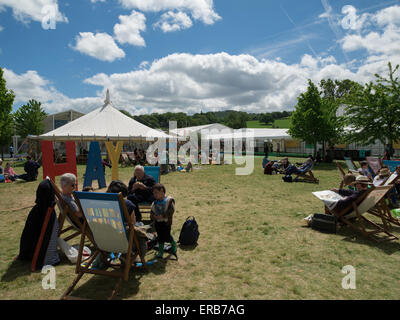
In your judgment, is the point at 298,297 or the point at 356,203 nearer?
the point at 298,297

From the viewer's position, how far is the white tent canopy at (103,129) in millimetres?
20734

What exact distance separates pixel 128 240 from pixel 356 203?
4.10 meters

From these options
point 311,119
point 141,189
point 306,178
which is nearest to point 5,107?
point 141,189

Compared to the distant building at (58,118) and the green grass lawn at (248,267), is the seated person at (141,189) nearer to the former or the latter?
the green grass lawn at (248,267)

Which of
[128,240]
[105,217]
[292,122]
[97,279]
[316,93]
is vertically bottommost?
[97,279]

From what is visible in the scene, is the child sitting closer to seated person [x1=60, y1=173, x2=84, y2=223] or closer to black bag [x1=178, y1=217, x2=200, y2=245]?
black bag [x1=178, y1=217, x2=200, y2=245]

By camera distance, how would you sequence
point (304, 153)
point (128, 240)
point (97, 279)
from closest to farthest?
point (128, 240) → point (97, 279) → point (304, 153)

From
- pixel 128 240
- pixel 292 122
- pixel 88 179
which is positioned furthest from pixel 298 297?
pixel 292 122

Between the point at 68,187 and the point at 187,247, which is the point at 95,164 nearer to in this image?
the point at 68,187

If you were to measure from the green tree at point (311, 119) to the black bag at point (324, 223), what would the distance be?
59.7 feet

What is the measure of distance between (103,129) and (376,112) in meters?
21.3
